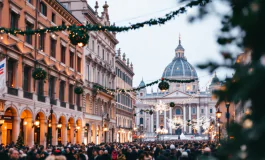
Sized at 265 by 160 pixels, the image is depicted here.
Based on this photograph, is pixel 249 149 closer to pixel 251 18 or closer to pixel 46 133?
pixel 251 18

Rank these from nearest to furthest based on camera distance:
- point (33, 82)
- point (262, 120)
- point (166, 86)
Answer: point (262, 120) → point (166, 86) → point (33, 82)

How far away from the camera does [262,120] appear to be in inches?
117

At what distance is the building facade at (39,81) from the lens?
30.8m

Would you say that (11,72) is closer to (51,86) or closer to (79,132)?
(51,86)

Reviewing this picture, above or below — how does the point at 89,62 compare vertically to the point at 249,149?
above

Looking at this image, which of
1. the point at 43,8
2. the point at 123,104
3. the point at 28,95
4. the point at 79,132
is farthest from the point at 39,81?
the point at 123,104

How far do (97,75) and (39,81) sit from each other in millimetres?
21077

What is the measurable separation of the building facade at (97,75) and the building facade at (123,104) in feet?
13.8

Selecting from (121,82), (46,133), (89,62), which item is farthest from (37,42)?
(121,82)

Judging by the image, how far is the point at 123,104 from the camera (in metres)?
79.9

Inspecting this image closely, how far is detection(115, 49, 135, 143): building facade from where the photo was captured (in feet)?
245

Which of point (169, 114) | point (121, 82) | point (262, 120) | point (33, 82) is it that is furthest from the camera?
point (169, 114)

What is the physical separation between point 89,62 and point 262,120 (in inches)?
1976

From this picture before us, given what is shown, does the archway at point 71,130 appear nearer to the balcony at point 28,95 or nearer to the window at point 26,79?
the balcony at point 28,95
